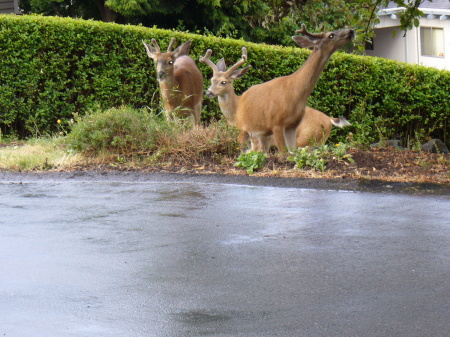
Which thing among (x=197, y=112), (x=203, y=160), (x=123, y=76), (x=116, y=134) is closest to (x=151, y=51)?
(x=197, y=112)

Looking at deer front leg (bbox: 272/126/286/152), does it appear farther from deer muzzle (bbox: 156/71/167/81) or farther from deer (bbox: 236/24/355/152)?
deer muzzle (bbox: 156/71/167/81)

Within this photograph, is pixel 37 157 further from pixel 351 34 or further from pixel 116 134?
pixel 351 34

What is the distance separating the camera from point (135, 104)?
54.9ft

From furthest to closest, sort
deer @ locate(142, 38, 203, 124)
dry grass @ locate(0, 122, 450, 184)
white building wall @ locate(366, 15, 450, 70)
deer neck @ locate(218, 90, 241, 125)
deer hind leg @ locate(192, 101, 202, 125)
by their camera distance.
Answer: white building wall @ locate(366, 15, 450, 70), deer hind leg @ locate(192, 101, 202, 125), deer @ locate(142, 38, 203, 124), deer neck @ locate(218, 90, 241, 125), dry grass @ locate(0, 122, 450, 184)

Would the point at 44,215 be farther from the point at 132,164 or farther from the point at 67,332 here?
the point at 67,332

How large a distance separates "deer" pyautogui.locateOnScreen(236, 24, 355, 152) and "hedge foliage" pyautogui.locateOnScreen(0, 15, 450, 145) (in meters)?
4.05

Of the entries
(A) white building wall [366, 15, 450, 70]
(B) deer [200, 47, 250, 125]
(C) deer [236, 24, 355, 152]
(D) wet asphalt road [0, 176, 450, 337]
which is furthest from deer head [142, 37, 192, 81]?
(A) white building wall [366, 15, 450, 70]

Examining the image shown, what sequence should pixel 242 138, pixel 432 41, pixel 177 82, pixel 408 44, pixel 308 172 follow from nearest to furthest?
1. pixel 308 172
2. pixel 242 138
3. pixel 177 82
4. pixel 432 41
5. pixel 408 44

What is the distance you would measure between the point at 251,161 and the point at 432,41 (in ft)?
72.0

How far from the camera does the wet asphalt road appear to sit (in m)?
5.31

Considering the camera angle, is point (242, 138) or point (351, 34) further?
point (242, 138)

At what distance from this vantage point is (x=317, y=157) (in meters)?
11.6

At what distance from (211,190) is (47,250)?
141 inches

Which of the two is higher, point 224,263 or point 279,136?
point 279,136
